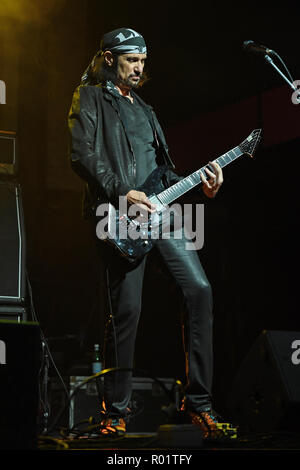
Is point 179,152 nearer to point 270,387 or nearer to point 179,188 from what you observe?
point 179,188

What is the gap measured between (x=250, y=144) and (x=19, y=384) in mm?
2092

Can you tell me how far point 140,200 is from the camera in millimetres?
3082

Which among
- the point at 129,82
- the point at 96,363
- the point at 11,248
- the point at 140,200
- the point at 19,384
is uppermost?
the point at 129,82

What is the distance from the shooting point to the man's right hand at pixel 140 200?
3064mm

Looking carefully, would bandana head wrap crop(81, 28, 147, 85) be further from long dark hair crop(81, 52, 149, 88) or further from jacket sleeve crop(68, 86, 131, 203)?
jacket sleeve crop(68, 86, 131, 203)

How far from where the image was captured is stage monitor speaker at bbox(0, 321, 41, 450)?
1.87 m

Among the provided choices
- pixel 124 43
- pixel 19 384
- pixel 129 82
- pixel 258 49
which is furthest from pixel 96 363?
pixel 19 384

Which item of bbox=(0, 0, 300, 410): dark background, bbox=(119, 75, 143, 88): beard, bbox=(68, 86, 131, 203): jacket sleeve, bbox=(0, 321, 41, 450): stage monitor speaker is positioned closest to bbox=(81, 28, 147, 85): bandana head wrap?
bbox=(119, 75, 143, 88): beard

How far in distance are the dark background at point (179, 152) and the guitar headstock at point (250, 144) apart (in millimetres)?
1129

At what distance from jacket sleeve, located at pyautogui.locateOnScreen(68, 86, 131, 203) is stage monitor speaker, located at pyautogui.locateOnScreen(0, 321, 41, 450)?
46.7 inches

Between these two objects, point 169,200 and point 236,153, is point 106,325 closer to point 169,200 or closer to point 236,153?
point 169,200

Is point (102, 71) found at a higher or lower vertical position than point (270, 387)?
higher

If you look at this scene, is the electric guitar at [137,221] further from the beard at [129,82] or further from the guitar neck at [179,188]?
the beard at [129,82]
